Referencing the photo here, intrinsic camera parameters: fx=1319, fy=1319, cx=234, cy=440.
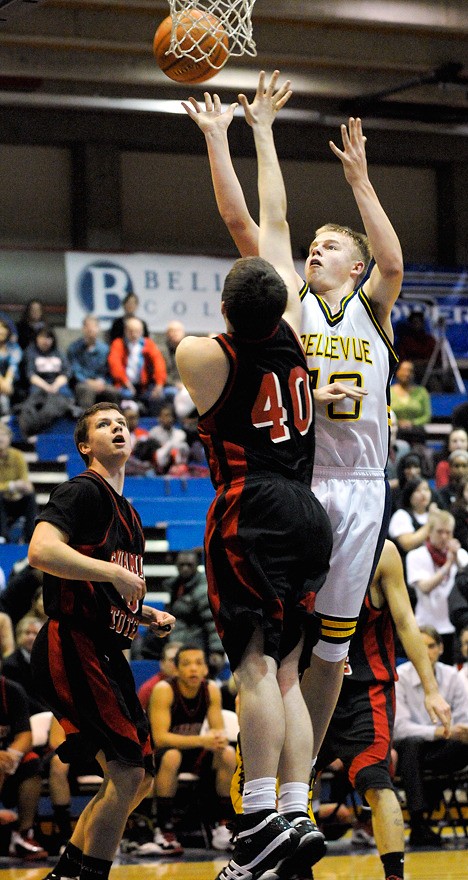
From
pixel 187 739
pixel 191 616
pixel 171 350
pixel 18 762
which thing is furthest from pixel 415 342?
pixel 18 762

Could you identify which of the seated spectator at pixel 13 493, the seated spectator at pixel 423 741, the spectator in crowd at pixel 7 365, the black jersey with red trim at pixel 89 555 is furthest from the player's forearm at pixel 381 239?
the spectator in crowd at pixel 7 365

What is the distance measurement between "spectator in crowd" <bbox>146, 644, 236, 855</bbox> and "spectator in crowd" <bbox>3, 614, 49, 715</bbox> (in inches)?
35.6

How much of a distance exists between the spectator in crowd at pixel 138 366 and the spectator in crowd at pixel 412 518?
185 inches

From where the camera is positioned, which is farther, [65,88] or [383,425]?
[65,88]

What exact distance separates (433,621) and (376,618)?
501cm

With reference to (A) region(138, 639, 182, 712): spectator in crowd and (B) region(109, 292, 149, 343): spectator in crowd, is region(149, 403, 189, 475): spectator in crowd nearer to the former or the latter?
(B) region(109, 292, 149, 343): spectator in crowd

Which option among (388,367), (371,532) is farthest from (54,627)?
(388,367)

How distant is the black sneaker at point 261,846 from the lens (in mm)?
4422

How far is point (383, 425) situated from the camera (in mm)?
5582

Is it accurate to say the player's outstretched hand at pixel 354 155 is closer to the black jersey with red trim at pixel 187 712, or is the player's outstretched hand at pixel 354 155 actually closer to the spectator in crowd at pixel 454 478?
the black jersey with red trim at pixel 187 712

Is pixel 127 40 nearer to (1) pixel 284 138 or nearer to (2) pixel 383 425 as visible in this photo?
(1) pixel 284 138

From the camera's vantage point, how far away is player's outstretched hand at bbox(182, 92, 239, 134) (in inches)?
215

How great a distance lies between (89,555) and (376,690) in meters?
1.89

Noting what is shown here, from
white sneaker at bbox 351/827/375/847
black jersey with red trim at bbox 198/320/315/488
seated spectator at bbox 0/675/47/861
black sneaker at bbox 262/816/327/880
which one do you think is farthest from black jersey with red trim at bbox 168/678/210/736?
black sneaker at bbox 262/816/327/880
